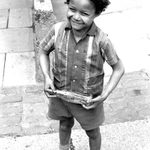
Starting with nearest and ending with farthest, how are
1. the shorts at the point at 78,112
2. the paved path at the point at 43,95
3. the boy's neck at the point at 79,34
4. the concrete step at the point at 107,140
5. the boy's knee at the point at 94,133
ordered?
the boy's neck at the point at 79,34 → the shorts at the point at 78,112 → the boy's knee at the point at 94,133 → the concrete step at the point at 107,140 → the paved path at the point at 43,95

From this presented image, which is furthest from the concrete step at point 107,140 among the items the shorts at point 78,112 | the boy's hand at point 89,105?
the boy's hand at point 89,105

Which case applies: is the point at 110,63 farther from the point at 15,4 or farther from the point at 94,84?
the point at 15,4

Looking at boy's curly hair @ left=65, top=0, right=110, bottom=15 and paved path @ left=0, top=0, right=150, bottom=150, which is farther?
paved path @ left=0, top=0, right=150, bottom=150

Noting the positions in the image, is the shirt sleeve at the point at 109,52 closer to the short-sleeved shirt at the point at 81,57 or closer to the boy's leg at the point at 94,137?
the short-sleeved shirt at the point at 81,57

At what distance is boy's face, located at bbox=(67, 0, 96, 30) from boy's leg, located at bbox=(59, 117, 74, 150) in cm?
95

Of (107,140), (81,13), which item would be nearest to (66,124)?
(107,140)

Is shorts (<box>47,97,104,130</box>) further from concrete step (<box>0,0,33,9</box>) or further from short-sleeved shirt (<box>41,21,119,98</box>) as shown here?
concrete step (<box>0,0,33,9</box>)

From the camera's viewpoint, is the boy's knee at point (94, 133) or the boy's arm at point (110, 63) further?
the boy's knee at point (94, 133)

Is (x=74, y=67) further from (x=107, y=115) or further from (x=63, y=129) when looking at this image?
(x=107, y=115)

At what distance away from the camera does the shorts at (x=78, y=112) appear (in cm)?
282

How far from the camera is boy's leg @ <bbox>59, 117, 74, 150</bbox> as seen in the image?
3.11 metres

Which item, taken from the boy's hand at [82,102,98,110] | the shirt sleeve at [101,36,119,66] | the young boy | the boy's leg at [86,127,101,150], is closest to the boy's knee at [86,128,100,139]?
the boy's leg at [86,127,101,150]

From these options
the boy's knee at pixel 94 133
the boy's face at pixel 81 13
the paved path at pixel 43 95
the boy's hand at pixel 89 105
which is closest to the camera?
the boy's face at pixel 81 13

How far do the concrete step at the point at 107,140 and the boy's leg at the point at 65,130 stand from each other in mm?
289
